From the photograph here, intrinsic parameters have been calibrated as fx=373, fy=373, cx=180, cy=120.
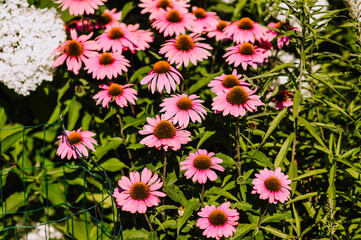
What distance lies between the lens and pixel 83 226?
8.15ft

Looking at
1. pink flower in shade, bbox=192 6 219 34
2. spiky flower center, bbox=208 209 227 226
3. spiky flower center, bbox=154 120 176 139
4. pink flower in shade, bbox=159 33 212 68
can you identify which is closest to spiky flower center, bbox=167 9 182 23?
pink flower in shade, bbox=192 6 219 34

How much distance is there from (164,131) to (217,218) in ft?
1.59

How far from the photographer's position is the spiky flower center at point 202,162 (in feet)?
5.91

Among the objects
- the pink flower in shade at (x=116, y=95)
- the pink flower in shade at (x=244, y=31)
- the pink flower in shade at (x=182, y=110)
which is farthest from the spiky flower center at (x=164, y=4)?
the pink flower in shade at (x=182, y=110)

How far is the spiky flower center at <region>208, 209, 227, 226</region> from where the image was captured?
1721 mm

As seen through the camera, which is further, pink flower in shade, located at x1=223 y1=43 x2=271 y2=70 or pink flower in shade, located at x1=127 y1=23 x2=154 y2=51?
pink flower in shade, located at x1=127 y1=23 x2=154 y2=51

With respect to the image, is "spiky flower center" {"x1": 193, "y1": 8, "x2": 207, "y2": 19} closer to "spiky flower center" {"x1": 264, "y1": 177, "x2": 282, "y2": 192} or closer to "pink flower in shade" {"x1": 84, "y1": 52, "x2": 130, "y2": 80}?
"pink flower in shade" {"x1": 84, "y1": 52, "x2": 130, "y2": 80}

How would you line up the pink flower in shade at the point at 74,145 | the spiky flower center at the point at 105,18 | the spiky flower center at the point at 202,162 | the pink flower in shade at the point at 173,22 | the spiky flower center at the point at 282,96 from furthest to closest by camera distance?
the spiky flower center at the point at 105,18 → the pink flower in shade at the point at 173,22 → the spiky flower center at the point at 282,96 → the pink flower in shade at the point at 74,145 → the spiky flower center at the point at 202,162

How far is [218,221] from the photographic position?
67.7 inches

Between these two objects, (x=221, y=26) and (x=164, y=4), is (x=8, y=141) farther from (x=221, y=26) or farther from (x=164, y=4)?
(x=221, y=26)

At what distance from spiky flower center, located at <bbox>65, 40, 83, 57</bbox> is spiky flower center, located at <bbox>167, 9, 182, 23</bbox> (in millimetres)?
592

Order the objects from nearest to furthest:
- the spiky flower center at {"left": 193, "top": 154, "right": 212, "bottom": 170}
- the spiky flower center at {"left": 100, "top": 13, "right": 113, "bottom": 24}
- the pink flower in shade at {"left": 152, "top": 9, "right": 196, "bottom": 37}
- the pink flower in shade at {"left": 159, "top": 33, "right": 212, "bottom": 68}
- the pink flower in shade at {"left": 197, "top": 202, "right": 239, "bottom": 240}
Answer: the pink flower in shade at {"left": 197, "top": 202, "right": 239, "bottom": 240}, the spiky flower center at {"left": 193, "top": 154, "right": 212, "bottom": 170}, the pink flower in shade at {"left": 159, "top": 33, "right": 212, "bottom": 68}, the pink flower in shade at {"left": 152, "top": 9, "right": 196, "bottom": 37}, the spiky flower center at {"left": 100, "top": 13, "right": 113, "bottom": 24}

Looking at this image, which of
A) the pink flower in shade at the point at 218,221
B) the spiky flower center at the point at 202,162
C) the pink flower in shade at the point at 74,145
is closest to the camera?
the pink flower in shade at the point at 218,221

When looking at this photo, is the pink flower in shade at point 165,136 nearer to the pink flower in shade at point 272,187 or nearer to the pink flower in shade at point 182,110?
the pink flower in shade at point 182,110
